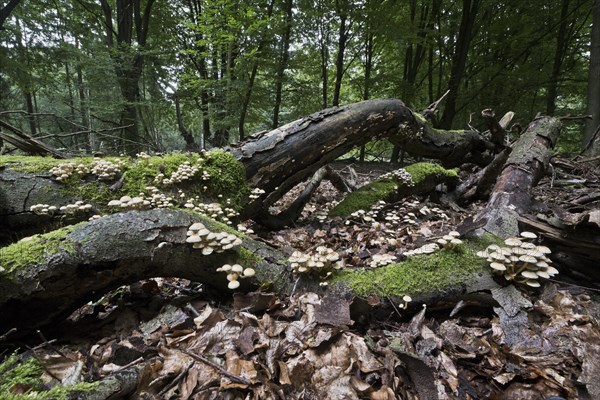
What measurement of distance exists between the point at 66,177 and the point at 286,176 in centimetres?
294

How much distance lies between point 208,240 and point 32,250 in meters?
1.16

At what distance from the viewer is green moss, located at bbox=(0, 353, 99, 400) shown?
1267 mm

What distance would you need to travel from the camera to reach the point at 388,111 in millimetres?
5363

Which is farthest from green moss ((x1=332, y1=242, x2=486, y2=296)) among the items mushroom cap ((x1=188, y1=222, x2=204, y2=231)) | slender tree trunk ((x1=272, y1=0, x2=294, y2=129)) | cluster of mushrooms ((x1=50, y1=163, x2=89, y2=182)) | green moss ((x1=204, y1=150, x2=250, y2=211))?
slender tree trunk ((x1=272, y1=0, x2=294, y2=129))

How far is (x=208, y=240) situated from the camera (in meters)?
2.30

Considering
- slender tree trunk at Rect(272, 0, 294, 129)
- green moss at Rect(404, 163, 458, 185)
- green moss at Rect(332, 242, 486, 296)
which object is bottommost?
green moss at Rect(332, 242, 486, 296)

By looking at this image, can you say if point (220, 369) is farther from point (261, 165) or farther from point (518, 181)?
point (518, 181)

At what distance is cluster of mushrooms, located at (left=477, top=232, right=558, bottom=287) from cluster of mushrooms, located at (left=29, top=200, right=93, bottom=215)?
13.6ft

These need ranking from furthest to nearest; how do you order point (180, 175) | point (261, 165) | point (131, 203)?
point (261, 165)
point (180, 175)
point (131, 203)

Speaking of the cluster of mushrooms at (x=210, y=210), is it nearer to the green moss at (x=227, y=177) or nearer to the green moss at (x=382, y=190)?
the green moss at (x=227, y=177)

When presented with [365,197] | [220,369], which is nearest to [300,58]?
[365,197]

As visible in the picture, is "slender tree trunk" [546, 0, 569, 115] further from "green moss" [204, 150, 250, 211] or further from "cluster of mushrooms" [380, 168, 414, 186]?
"green moss" [204, 150, 250, 211]

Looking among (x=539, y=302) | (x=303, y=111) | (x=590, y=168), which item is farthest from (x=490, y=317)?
(x=303, y=111)

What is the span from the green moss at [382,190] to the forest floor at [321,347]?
2.83 m
